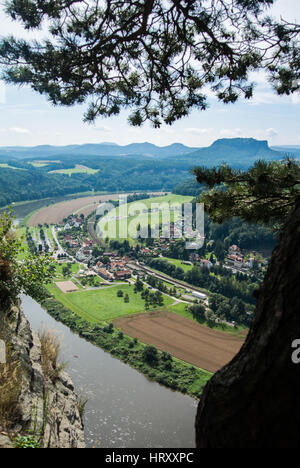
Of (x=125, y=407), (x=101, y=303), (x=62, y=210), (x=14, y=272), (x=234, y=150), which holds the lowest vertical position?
(x=125, y=407)

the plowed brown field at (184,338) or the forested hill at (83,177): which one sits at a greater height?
the forested hill at (83,177)

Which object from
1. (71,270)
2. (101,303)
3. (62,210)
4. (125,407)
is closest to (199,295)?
(101,303)

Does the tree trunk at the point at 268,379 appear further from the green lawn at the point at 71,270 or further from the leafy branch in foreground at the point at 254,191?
the green lawn at the point at 71,270

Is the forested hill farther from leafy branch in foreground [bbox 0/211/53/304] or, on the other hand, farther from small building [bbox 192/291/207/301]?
leafy branch in foreground [bbox 0/211/53/304]

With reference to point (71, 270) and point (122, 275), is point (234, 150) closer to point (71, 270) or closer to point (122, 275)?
point (122, 275)

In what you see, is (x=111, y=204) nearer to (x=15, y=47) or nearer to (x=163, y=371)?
(x=163, y=371)

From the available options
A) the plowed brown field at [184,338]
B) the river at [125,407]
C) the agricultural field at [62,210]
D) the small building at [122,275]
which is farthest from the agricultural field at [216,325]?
the agricultural field at [62,210]
